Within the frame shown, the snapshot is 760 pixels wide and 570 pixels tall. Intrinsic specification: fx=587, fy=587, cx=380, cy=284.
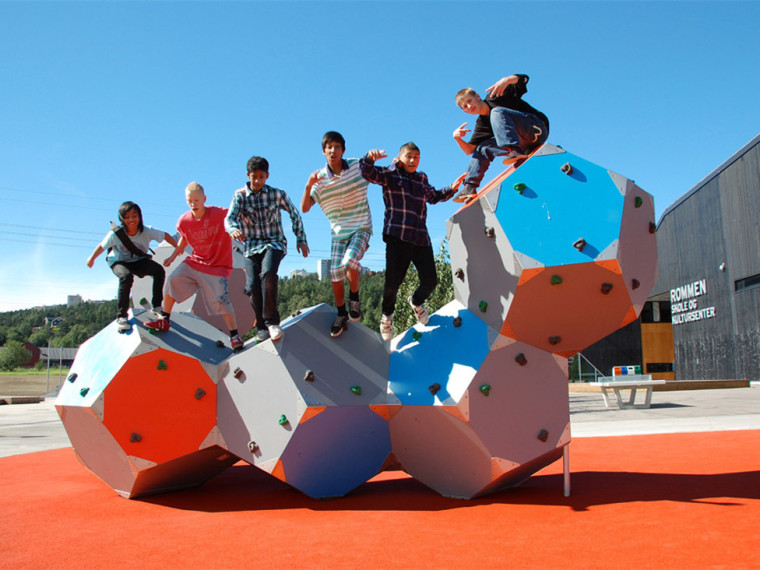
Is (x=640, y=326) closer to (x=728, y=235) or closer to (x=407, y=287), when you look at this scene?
(x=728, y=235)

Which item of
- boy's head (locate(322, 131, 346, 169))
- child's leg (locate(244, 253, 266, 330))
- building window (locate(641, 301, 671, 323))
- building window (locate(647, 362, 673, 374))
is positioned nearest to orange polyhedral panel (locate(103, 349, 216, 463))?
child's leg (locate(244, 253, 266, 330))

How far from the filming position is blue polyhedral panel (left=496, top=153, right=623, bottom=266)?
18.4 ft

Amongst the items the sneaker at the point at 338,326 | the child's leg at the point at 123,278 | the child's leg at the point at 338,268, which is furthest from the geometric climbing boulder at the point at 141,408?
the child's leg at the point at 338,268

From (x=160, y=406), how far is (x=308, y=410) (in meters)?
1.77

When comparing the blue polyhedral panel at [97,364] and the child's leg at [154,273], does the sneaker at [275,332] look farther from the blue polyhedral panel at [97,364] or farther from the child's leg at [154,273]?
the child's leg at [154,273]

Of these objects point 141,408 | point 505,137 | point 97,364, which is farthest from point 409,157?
point 97,364

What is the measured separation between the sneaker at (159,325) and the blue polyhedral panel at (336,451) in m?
2.16

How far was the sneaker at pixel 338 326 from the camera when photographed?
677cm

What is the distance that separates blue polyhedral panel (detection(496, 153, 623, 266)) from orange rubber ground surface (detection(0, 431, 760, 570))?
2389 millimetres

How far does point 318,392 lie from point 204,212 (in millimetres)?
2963

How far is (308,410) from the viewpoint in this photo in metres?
6.00

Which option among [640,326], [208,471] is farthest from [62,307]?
[208,471]

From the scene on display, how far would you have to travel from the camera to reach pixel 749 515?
15.9ft

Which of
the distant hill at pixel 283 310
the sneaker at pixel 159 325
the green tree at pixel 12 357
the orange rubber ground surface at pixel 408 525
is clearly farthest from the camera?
the green tree at pixel 12 357
